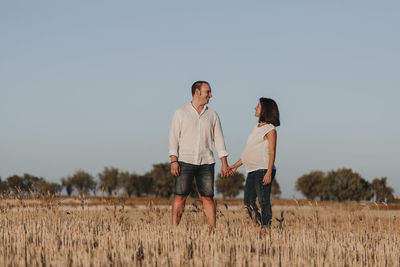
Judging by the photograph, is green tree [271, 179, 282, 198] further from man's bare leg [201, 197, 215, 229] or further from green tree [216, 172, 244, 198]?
man's bare leg [201, 197, 215, 229]

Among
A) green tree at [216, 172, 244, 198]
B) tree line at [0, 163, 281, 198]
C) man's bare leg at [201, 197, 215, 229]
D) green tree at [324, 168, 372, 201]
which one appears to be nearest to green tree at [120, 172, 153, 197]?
tree line at [0, 163, 281, 198]

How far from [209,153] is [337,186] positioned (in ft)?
247

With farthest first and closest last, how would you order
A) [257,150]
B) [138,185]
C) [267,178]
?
[138,185], [257,150], [267,178]

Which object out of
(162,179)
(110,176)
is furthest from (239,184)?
(110,176)

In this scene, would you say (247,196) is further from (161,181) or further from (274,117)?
(161,181)

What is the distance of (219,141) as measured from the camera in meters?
8.28

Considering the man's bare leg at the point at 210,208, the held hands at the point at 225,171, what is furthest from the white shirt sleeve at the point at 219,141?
the man's bare leg at the point at 210,208

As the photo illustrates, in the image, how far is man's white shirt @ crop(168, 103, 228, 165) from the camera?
797cm

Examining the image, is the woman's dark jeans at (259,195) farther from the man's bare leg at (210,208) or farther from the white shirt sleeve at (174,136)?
the white shirt sleeve at (174,136)

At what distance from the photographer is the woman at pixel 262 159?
7672mm

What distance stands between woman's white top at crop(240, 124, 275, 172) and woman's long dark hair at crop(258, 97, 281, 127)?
0.10 metres

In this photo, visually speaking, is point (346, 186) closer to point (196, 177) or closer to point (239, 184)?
point (239, 184)

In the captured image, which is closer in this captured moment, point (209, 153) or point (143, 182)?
point (209, 153)

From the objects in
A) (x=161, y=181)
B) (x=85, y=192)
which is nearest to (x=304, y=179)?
(x=161, y=181)
